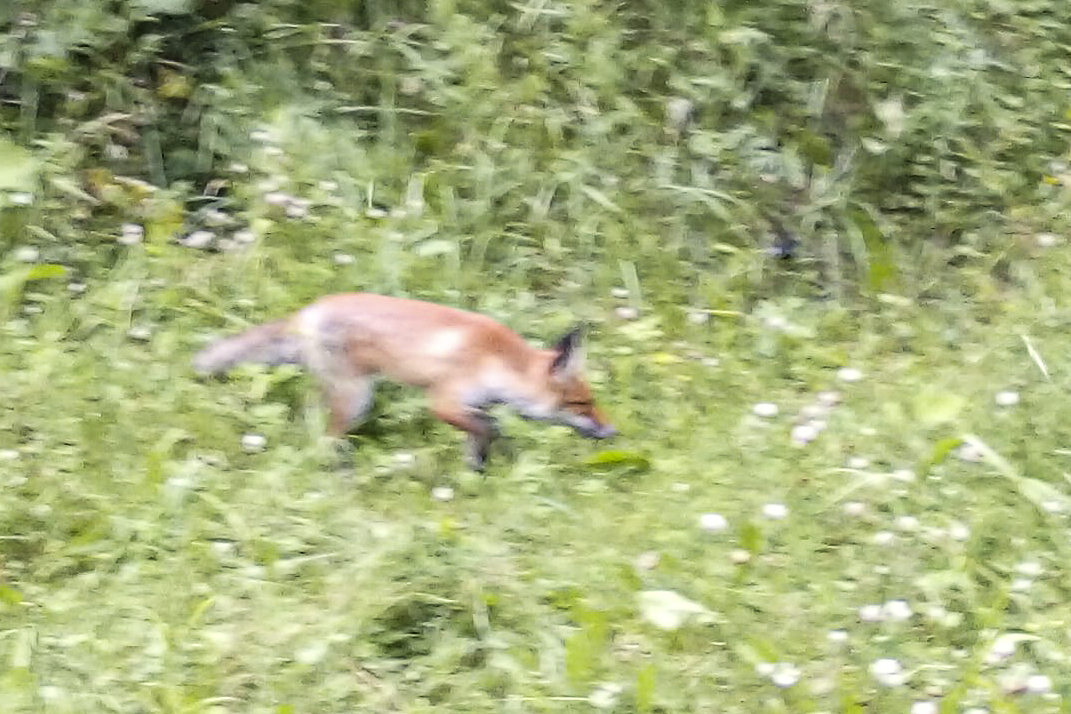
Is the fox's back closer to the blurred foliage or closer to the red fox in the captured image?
the red fox

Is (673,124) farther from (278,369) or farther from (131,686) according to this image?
(131,686)

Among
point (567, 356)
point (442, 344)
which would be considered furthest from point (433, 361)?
point (567, 356)

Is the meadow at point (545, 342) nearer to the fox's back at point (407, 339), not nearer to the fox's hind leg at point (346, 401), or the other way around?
the fox's hind leg at point (346, 401)

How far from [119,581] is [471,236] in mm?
1921

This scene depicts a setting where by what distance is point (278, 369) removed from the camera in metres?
3.96

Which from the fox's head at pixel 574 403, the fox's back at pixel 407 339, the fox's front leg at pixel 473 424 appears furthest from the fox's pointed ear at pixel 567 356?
the fox's front leg at pixel 473 424

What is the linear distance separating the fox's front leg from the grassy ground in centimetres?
7

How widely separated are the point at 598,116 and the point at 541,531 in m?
1.98

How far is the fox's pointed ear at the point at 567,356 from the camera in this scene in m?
3.74

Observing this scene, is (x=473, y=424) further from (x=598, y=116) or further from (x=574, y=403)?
(x=598, y=116)

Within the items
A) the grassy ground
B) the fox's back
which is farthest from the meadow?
the fox's back

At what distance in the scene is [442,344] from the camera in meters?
3.80

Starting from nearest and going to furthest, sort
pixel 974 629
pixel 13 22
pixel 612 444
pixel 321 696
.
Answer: pixel 321 696 < pixel 974 629 < pixel 612 444 < pixel 13 22

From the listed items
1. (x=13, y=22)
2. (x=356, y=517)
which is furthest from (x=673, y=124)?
(x=13, y=22)
